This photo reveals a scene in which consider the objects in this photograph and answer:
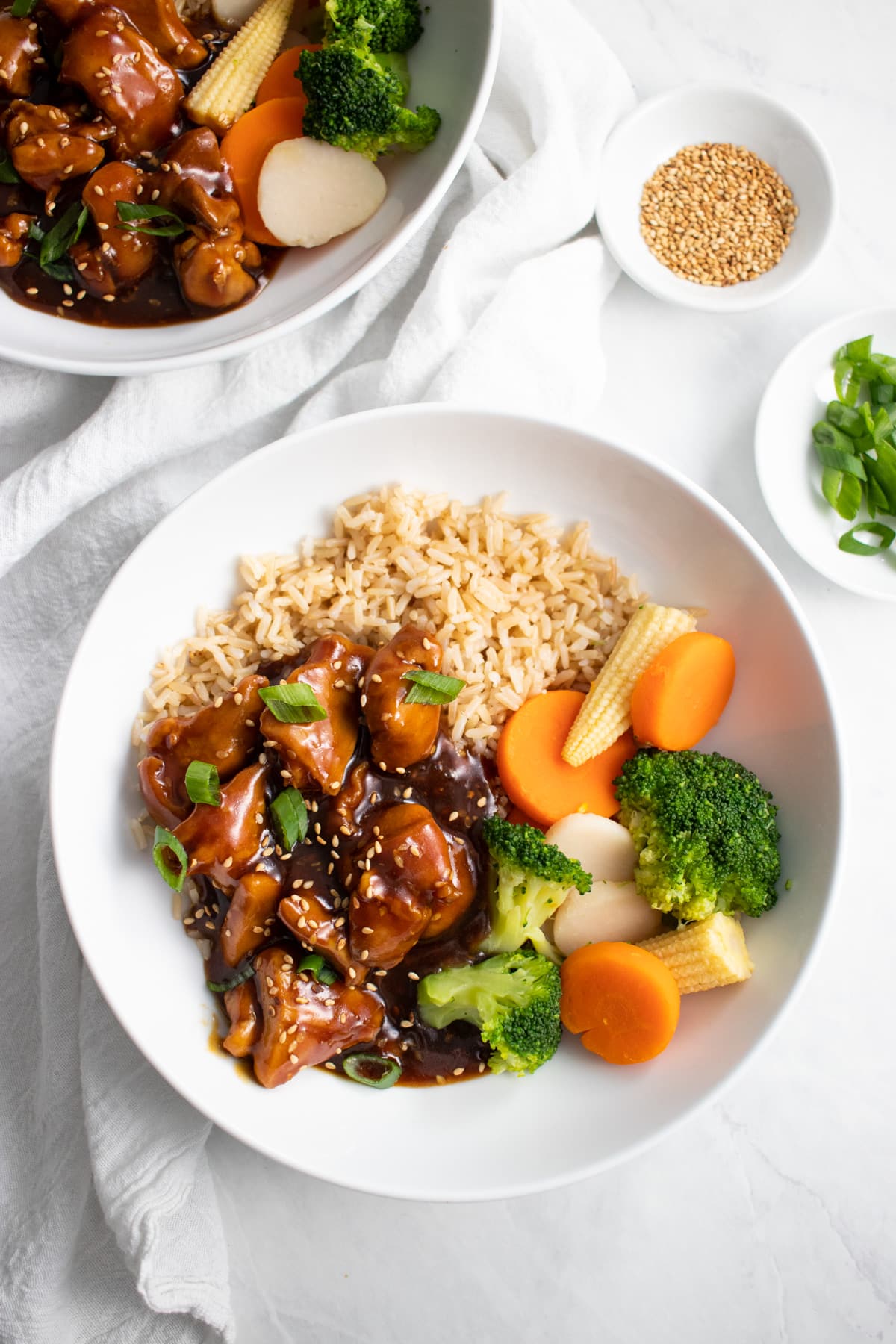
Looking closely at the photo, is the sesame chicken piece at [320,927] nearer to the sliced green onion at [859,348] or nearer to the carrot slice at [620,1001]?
the carrot slice at [620,1001]

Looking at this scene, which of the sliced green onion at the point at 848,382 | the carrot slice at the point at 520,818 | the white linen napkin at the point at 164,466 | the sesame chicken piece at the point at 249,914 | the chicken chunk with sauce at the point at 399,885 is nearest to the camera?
the chicken chunk with sauce at the point at 399,885

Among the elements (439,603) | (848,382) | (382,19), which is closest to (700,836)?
(439,603)

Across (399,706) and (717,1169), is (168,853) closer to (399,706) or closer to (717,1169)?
(399,706)

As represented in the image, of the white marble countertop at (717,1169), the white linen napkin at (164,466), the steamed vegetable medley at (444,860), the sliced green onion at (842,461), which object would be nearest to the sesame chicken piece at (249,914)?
the steamed vegetable medley at (444,860)

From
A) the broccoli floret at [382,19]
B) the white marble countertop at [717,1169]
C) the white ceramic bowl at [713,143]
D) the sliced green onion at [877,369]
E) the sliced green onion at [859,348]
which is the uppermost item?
the broccoli floret at [382,19]

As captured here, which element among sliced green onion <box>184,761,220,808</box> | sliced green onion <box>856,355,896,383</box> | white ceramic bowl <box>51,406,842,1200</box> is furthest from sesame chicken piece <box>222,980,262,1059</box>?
sliced green onion <box>856,355,896,383</box>

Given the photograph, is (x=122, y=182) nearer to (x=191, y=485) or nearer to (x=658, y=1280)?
(x=191, y=485)

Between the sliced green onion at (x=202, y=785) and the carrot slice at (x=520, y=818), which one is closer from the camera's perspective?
the sliced green onion at (x=202, y=785)
